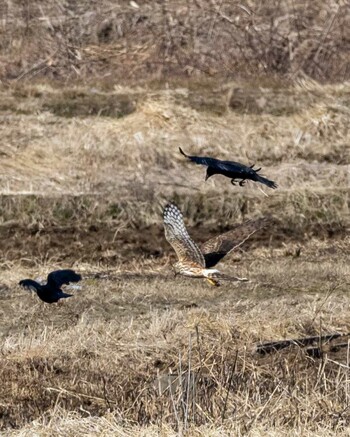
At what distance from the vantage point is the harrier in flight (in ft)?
33.6

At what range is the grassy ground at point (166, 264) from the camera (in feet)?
27.8

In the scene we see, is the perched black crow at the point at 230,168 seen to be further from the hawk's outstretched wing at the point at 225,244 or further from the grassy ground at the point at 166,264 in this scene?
the grassy ground at the point at 166,264

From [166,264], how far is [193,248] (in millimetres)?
4030

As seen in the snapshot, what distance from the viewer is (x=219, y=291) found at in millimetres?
12781

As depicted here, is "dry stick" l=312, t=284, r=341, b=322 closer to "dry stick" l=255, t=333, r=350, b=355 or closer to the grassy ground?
the grassy ground

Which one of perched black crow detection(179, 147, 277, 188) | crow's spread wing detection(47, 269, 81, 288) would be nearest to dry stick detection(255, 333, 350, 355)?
perched black crow detection(179, 147, 277, 188)

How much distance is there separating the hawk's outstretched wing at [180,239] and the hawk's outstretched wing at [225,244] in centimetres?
17

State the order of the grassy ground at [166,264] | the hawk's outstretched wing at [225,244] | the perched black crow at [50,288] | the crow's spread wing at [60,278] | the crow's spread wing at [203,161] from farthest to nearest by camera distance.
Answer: the crow's spread wing at [60,278]
the perched black crow at [50,288]
the hawk's outstretched wing at [225,244]
the crow's spread wing at [203,161]
the grassy ground at [166,264]

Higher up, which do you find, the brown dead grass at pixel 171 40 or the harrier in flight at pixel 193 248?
the harrier in flight at pixel 193 248

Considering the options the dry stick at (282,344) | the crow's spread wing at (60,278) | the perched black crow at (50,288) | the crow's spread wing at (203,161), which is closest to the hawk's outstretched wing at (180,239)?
the dry stick at (282,344)

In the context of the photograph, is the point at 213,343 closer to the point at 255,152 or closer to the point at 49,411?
the point at 49,411

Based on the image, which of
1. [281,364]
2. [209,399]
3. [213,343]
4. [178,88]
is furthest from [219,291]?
[178,88]

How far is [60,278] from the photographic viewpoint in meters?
11.8

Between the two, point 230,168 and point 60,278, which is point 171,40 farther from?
point 230,168
